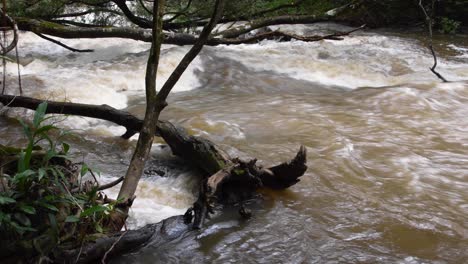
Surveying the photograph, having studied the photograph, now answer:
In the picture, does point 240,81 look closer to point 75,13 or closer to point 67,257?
point 75,13

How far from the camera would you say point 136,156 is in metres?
2.79

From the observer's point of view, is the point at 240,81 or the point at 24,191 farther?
the point at 240,81

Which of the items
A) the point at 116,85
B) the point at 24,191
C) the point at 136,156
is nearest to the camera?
the point at 24,191

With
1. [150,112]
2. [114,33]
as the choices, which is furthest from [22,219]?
A: [114,33]

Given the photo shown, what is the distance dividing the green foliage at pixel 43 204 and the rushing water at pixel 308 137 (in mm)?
461

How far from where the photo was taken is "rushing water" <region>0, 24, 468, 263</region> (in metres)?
2.84

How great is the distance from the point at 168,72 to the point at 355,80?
10.3 feet

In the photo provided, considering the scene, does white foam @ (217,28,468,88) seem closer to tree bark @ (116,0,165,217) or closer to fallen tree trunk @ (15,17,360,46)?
fallen tree trunk @ (15,17,360,46)

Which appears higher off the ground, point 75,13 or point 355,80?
point 75,13

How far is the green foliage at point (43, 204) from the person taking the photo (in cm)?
204

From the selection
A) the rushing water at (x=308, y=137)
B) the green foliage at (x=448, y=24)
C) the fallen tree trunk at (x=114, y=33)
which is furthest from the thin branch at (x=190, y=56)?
the green foliage at (x=448, y=24)

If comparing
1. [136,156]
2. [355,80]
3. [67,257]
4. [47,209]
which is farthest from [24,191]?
[355,80]

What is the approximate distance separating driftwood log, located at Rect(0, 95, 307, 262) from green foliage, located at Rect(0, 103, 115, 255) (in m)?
0.13

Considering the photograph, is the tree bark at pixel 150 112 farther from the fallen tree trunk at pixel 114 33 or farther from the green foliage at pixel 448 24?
the green foliage at pixel 448 24
